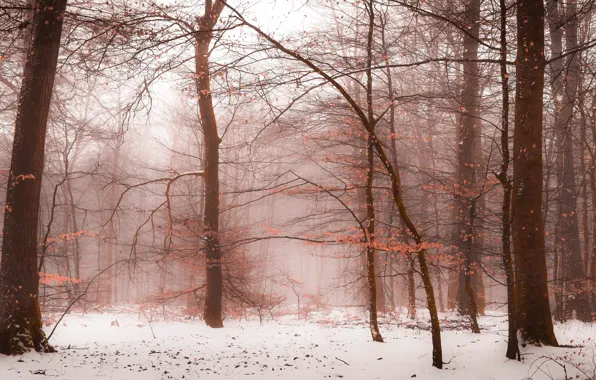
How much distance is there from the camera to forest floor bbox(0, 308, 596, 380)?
5.23 m

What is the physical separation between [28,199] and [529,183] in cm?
750

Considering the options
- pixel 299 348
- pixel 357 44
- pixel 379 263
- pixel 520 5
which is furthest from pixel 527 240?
pixel 379 263

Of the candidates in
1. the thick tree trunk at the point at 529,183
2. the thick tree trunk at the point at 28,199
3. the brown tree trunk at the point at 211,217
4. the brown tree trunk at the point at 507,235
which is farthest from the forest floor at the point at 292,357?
the brown tree trunk at the point at 211,217

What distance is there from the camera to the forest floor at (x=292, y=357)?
17.2 ft

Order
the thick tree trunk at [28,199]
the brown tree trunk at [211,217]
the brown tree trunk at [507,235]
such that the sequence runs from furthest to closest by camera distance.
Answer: the brown tree trunk at [211,217], the thick tree trunk at [28,199], the brown tree trunk at [507,235]

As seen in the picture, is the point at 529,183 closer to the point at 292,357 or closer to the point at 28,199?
the point at 292,357

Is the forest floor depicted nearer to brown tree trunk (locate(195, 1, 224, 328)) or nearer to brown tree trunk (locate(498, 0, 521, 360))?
brown tree trunk (locate(498, 0, 521, 360))

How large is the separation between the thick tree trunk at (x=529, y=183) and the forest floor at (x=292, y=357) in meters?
0.57

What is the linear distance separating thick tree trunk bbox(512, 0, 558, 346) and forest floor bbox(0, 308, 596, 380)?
1.89ft

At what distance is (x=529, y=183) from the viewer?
19.6 feet

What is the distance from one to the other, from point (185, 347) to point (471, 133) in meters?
9.05

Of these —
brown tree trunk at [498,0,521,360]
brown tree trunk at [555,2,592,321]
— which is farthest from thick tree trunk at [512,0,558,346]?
brown tree trunk at [555,2,592,321]

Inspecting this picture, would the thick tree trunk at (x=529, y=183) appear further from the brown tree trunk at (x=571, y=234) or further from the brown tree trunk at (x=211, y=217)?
the brown tree trunk at (x=211, y=217)

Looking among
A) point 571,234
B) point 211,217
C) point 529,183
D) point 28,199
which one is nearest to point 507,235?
point 529,183
